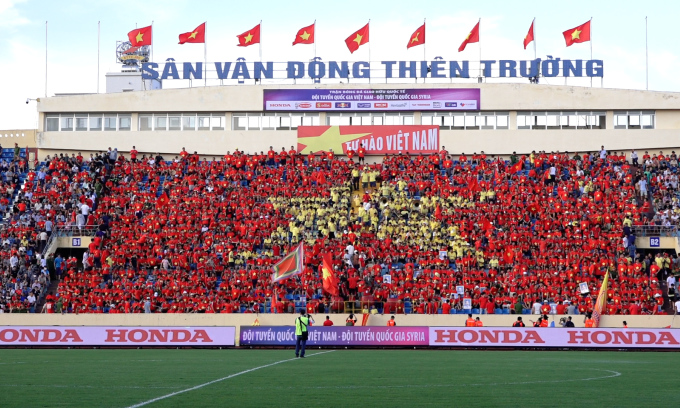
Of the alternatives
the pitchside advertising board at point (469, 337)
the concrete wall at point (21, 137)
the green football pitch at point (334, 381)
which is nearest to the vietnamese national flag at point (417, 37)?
the pitchside advertising board at point (469, 337)

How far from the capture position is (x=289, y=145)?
62.3 m

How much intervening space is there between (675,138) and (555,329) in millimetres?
29117

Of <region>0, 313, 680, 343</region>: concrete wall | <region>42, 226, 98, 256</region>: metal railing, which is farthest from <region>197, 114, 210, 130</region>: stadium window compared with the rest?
<region>0, 313, 680, 343</region>: concrete wall

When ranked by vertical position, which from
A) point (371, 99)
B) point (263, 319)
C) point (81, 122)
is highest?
point (371, 99)

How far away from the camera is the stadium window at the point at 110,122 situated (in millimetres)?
64250

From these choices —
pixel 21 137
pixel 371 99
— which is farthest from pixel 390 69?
pixel 21 137

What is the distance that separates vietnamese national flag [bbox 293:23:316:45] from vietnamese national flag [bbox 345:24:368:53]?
2.49 metres

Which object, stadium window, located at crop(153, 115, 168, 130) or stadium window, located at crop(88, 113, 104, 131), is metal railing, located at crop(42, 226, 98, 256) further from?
stadium window, located at crop(88, 113, 104, 131)

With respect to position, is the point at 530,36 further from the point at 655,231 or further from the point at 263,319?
the point at 263,319

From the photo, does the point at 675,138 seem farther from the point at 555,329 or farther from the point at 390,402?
the point at 390,402

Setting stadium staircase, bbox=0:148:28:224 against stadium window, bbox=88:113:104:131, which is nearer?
stadium staircase, bbox=0:148:28:224

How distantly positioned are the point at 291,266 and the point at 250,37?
24.6m

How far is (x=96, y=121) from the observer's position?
64.4m

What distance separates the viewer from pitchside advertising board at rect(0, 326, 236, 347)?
37438 millimetres
